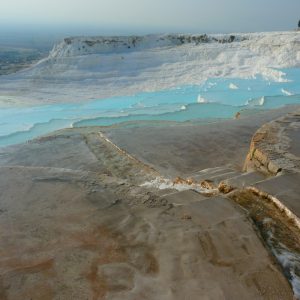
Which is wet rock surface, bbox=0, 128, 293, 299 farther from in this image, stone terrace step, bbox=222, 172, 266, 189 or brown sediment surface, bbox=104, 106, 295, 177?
brown sediment surface, bbox=104, 106, 295, 177

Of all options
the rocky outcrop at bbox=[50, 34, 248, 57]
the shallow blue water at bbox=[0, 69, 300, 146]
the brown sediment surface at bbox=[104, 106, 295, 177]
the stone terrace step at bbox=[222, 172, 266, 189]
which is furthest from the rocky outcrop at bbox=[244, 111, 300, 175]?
the rocky outcrop at bbox=[50, 34, 248, 57]

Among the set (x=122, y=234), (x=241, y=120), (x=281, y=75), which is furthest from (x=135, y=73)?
(x=122, y=234)

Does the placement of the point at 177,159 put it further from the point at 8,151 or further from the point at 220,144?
the point at 8,151

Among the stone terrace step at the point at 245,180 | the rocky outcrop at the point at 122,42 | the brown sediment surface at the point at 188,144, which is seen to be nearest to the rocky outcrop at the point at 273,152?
the stone terrace step at the point at 245,180

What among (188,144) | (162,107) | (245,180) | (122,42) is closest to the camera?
(245,180)

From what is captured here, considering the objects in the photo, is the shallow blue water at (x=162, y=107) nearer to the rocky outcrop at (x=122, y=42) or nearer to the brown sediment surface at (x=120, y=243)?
the rocky outcrop at (x=122, y=42)

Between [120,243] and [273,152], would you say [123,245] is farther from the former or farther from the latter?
[273,152]

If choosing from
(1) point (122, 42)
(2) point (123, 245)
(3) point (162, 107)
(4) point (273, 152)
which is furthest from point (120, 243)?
(1) point (122, 42)
